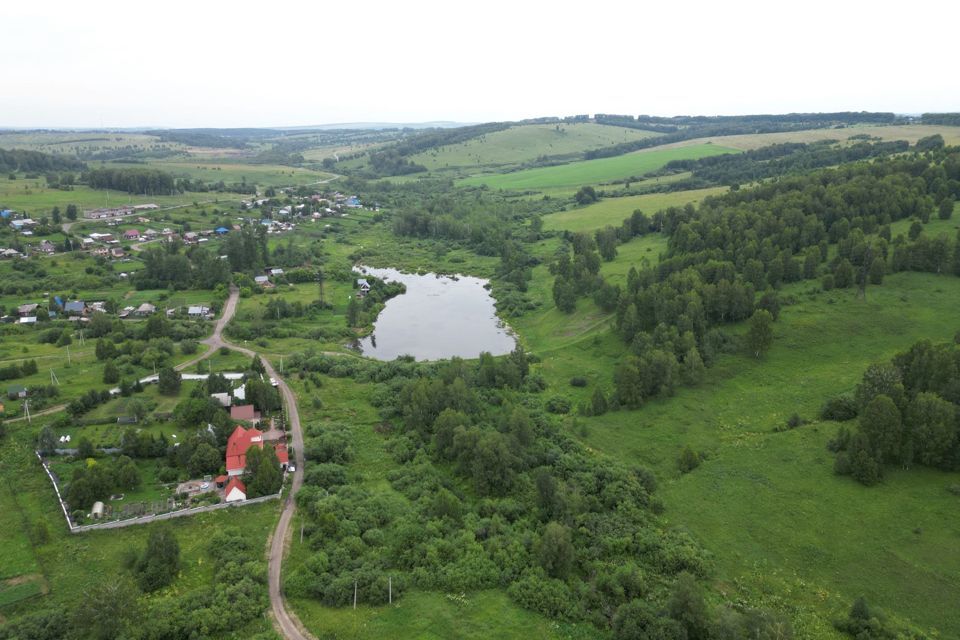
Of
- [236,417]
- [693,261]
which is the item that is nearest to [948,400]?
[693,261]

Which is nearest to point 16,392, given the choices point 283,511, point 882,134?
point 283,511

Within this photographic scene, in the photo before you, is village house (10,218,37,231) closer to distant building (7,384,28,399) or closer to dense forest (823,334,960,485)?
distant building (7,384,28,399)

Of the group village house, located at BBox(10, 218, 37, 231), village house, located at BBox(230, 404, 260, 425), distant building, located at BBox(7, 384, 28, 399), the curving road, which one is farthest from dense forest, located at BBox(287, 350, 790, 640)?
village house, located at BBox(10, 218, 37, 231)

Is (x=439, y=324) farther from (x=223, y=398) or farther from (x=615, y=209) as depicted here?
(x=615, y=209)

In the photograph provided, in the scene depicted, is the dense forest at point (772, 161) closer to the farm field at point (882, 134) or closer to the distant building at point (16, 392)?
the farm field at point (882, 134)

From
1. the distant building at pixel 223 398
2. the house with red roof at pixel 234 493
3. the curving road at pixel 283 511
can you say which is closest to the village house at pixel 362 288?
the curving road at pixel 283 511
